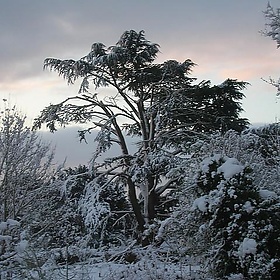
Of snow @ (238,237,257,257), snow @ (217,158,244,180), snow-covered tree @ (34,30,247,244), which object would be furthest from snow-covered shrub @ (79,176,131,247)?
snow @ (238,237,257,257)

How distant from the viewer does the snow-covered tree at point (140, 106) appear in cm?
1709

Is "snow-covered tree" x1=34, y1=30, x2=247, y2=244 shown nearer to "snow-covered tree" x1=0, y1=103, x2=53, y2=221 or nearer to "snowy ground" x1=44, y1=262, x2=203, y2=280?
"snow-covered tree" x1=0, y1=103, x2=53, y2=221

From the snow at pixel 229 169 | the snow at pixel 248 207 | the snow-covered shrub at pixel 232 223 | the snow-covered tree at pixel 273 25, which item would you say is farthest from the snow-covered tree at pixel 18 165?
the snow-covered tree at pixel 273 25

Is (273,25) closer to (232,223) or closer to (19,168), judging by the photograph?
(232,223)

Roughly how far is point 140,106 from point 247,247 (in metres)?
12.9

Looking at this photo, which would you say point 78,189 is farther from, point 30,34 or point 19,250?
point 19,250

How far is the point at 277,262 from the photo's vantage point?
657cm

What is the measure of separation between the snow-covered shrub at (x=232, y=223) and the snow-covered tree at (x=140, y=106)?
28.2ft

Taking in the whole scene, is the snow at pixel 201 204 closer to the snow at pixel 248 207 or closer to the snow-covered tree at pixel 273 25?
the snow at pixel 248 207

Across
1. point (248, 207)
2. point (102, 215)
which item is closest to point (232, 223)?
point (248, 207)

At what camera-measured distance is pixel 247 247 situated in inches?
262

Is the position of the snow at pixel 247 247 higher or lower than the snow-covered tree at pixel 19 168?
lower

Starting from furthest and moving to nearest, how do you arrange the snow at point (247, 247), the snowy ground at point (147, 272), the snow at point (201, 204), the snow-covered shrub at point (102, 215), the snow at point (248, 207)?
the snow-covered shrub at point (102, 215)
the snowy ground at point (147, 272)
the snow at point (201, 204)
the snow at point (248, 207)
the snow at point (247, 247)

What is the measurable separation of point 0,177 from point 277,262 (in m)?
8.19
